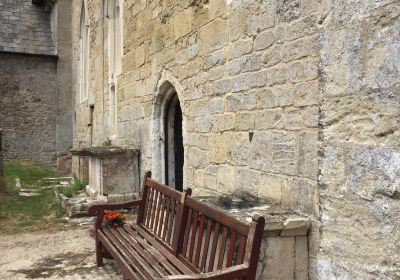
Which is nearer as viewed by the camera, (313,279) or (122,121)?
(313,279)

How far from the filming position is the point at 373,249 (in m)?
1.36

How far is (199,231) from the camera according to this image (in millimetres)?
3156

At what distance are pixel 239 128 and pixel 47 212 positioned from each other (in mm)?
4768

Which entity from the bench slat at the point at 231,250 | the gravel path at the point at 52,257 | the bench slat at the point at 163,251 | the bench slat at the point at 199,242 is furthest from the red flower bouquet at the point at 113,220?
the bench slat at the point at 231,250

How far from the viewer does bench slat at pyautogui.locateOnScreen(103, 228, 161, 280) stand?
3.05m

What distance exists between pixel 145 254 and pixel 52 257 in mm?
1978

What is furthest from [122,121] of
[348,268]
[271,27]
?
[348,268]

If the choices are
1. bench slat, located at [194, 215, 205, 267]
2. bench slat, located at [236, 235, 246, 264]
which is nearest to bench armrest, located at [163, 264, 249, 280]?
bench slat, located at [236, 235, 246, 264]

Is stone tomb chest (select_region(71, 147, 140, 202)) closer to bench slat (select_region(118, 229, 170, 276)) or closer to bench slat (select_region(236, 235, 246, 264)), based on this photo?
bench slat (select_region(118, 229, 170, 276))

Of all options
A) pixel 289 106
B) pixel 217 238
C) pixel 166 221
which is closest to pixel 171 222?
pixel 166 221

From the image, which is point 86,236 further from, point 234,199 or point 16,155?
point 16,155

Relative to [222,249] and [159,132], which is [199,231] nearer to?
[222,249]

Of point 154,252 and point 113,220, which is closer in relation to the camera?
point 154,252

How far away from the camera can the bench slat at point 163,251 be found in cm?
312
